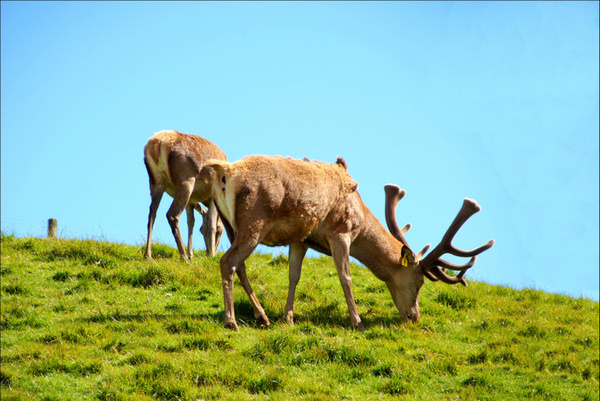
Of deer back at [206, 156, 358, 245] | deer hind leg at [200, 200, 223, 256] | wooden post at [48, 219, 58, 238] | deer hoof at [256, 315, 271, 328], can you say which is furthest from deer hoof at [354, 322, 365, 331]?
wooden post at [48, 219, 58, 238]

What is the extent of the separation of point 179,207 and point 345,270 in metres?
4.22

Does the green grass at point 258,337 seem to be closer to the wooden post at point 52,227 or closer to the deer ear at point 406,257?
the deer ear at point 406,257

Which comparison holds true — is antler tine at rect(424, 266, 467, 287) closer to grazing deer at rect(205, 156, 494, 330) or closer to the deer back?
grazing deer at rect(205, 156, 494, 330)

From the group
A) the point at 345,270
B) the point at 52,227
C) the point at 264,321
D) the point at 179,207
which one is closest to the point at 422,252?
the point at 345,270

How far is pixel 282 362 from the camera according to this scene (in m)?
8.98

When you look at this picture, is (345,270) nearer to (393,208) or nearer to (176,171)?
(393,208)

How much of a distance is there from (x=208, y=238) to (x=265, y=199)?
525 cm

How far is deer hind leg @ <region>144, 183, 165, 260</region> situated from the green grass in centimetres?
31

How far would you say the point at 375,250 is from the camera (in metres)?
11.5

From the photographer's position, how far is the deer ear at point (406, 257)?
1129cm

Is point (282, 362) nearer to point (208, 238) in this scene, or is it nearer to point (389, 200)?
point (389, 200)

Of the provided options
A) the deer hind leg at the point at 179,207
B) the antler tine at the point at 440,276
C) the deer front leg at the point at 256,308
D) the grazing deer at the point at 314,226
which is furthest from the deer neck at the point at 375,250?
the deer hind leg at the point at 179,207

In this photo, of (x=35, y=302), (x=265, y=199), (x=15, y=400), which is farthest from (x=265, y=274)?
(x=15, y=400)

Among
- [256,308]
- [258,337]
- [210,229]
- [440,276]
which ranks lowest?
[258,337]
